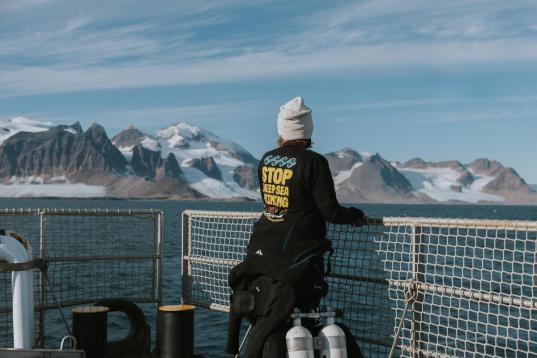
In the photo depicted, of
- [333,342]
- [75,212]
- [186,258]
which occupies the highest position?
[75,212]

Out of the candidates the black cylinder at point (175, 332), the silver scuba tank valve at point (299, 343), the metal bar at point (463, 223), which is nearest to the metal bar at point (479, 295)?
the metal bar at point (463, 223)

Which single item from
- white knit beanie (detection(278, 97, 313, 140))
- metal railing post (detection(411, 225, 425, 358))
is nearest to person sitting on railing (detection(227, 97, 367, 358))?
white knit beanie (detection(278, 97, 313, 140))

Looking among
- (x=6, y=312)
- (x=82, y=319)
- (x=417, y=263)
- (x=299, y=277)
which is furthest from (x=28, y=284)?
(x=417, y=263)

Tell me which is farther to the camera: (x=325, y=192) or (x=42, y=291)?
(x=42, y=291)

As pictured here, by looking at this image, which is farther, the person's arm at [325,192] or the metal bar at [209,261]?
the metal bar at [209,261]

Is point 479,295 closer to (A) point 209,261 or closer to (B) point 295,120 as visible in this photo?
(B) point 295,120

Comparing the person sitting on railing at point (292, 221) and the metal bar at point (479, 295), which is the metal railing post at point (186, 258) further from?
the metal bar at point (479, 295)

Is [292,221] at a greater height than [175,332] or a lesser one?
greater

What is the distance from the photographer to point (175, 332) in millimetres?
7715

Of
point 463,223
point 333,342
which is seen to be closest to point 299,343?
point 333,342

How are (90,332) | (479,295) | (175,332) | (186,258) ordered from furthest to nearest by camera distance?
(186,258) < (175,332) < (90,332) < (479,295)

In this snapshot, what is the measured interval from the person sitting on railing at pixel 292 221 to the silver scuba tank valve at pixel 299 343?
0.16 meters

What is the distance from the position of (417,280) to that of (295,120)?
6.39ft

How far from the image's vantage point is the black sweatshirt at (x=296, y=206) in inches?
231
